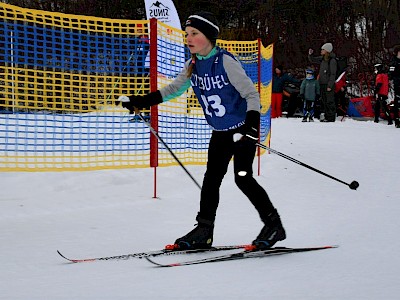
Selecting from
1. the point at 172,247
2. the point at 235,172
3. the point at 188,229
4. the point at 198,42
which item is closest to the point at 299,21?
the point at 188,229

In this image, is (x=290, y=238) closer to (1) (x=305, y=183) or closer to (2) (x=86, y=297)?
(2) (x=86, y=297)

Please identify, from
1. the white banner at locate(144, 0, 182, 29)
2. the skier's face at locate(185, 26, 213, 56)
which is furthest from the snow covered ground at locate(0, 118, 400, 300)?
the white banner at locate(144, 0, 182, 29)

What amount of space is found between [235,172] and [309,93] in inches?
500

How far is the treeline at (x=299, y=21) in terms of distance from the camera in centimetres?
2442

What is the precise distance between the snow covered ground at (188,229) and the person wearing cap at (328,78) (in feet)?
20.7

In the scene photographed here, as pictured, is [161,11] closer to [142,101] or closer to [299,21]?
[142,101]

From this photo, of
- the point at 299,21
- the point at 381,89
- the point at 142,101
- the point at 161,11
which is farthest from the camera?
the point at 299,21

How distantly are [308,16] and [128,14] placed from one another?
9.26 meters

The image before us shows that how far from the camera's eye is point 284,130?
14.0 metres

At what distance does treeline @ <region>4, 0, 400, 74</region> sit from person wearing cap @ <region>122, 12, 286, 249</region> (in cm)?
1954

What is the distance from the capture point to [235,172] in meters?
4.39

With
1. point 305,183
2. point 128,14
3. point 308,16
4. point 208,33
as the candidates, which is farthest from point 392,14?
point 208,33

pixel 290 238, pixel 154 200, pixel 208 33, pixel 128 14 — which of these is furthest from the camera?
pixel 128 14

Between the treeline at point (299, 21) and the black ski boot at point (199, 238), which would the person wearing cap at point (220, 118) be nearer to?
the black ski boot at point (199, 238)
